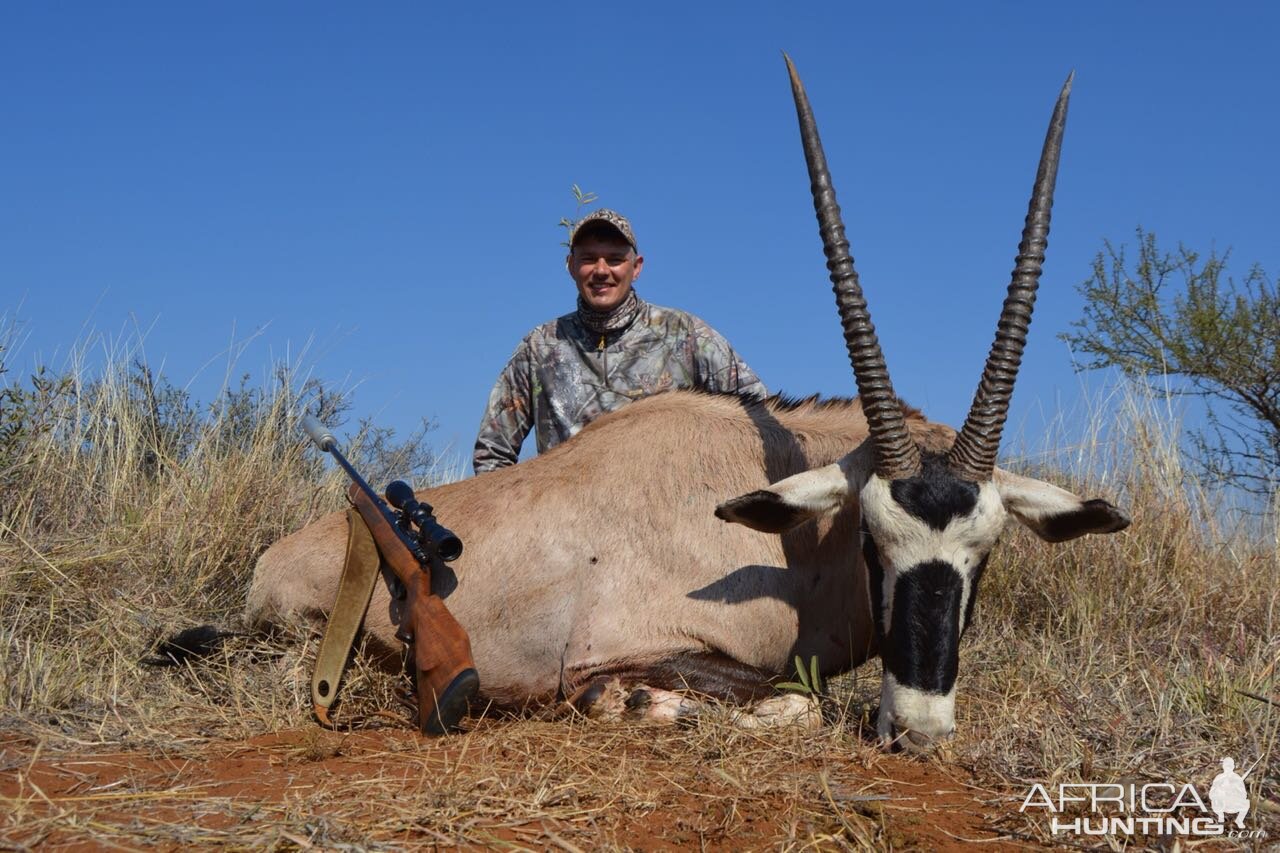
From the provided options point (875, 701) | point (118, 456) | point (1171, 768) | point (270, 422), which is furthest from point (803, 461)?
point (118, 456)

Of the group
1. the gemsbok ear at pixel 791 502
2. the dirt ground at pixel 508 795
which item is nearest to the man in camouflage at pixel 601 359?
the gemsbok ear at pixel 791 502

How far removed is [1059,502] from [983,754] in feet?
3.55

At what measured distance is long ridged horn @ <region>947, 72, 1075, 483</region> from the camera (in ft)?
12.3

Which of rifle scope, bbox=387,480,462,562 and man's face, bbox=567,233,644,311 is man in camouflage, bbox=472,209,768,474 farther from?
rifle scope, bbox=387,480,462,562

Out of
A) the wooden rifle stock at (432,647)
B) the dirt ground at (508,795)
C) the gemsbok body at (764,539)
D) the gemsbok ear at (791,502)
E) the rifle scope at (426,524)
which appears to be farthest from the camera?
the rifle scope at (426,524)

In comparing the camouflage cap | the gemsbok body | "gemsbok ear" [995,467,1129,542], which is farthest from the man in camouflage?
"gemsbok ear" [995,467,1129,542]

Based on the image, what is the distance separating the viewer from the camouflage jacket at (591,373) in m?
6.74

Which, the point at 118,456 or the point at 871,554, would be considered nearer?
the point at 871,554

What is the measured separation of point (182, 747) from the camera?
3.57m

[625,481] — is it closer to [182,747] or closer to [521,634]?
[521,634]

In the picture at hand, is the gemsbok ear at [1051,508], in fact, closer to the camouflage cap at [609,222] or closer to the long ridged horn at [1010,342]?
the long ridged horn at [1010,342]

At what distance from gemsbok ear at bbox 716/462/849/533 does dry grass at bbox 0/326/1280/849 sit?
0.76 meters

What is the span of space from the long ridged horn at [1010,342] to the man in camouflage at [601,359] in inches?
111

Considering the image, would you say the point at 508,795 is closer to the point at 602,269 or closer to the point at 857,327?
the point at 857,327
